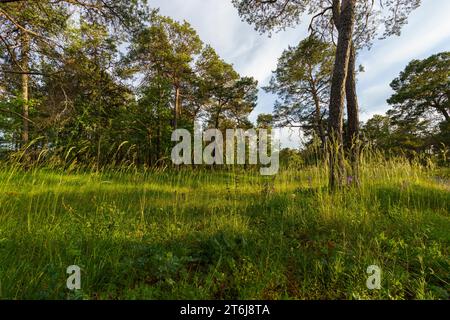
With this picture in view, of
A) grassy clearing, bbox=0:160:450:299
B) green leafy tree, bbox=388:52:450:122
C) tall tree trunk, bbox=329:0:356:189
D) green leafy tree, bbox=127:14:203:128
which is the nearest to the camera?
grassy clearing, bbox=0:160:450:299

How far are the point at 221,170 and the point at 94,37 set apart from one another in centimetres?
542

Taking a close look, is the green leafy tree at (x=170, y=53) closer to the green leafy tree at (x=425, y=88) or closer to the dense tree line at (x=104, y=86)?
the dense tree line at (x=104, y=86)

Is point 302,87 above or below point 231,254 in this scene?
above

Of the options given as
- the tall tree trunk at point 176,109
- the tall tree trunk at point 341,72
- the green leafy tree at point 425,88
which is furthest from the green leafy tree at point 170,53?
the green leafy tree at point 425,88

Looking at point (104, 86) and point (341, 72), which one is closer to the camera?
point (341, 72)

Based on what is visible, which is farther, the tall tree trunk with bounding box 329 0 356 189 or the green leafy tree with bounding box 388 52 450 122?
the green leafy tree with bounding box 388 52 450 122

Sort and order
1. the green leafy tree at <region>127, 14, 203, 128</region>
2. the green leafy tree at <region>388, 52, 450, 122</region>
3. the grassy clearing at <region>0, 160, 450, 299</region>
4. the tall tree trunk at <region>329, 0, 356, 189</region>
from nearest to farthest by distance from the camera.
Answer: the grassy clearing at <region>0, 160, 450, 299</region>
the tall tree trunk at <region>329, 0, 356, 189</region>
the green leafy tree at <region>127, 14, 203, 128</region>
the green leafy tree at <region>388, 52, 450, 122</region>

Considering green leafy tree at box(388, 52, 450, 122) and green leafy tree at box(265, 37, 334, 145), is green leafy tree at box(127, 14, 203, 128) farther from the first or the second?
green leafy tree at box(388, 52, 450, 122)

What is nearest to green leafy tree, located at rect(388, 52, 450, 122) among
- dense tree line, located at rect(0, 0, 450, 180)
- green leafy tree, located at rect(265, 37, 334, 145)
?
dense tree line, located at rect(0, 0, 450, 180)

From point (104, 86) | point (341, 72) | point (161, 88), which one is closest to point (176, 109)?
point (161, 88)

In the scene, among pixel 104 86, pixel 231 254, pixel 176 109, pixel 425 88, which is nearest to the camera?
pixel 231 254

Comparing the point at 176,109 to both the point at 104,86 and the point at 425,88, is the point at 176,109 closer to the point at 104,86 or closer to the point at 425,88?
the point at 104,86

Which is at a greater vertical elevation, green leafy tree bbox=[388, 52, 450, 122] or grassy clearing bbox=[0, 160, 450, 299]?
green leafy tree bbox=[388, 52, 450, 122]
